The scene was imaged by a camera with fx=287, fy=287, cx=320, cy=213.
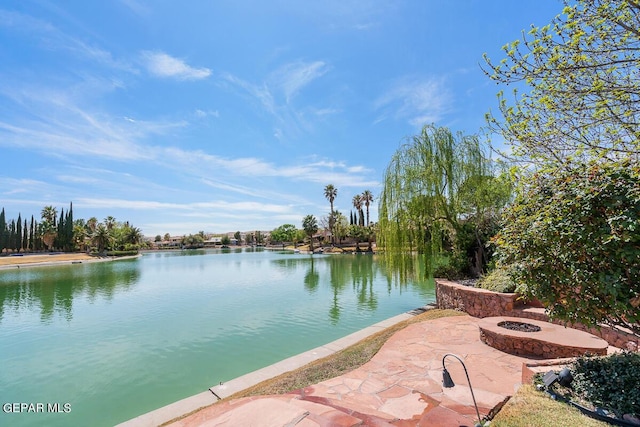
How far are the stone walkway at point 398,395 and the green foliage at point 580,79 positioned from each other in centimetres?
340

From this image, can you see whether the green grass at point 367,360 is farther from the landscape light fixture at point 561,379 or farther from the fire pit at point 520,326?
the fire pit at point 520,326

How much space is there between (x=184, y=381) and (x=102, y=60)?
10.0 meters

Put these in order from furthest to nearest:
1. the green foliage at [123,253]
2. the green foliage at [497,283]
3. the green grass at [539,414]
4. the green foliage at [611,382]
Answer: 1. the green foliage at [123,253]
2. the green foliage at [497,283]
3. the green foliage at [611,382]
4. the green grass at [539,414]

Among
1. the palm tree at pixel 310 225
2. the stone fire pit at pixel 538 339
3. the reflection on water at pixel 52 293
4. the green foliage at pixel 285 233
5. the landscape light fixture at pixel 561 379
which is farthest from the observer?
the green foliage at pixel 285 233

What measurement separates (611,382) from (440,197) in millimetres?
8029

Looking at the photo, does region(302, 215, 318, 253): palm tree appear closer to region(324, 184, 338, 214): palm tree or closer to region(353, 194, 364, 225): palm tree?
region(324, 184, 338, 214): palm tree

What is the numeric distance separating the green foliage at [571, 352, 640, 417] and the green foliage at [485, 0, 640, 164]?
7.98 feet

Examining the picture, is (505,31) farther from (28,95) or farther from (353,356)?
(28,95)

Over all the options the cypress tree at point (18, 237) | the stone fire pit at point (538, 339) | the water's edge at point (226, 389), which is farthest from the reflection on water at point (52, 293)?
the cypress tree at point (18, 237)

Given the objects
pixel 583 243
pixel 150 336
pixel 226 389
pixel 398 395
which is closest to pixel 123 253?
pixel 150 336

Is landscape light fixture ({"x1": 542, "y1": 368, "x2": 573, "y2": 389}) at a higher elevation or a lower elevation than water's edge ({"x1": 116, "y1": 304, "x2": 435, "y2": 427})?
higher

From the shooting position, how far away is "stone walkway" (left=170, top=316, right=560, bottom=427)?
2.88m

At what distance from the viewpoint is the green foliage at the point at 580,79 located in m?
3.26

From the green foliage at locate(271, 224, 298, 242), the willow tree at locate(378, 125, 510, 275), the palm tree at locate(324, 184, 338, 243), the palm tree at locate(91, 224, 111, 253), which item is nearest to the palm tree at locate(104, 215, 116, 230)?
the palm tree at locate(91, 224, 111, 253)
